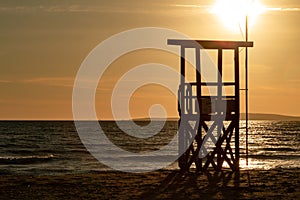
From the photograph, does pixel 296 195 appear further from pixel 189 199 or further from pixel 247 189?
pixel 189 199

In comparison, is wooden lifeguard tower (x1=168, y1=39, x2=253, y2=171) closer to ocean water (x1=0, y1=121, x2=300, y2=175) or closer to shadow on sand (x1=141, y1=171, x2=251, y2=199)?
shadow on sand (x1=141, y1=171, x2=251, y2=199)

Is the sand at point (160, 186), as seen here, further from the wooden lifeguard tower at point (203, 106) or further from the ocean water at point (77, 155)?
the ocean water at point (77, 155)

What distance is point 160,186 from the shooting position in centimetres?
2295

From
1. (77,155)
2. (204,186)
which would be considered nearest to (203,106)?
(204,186)

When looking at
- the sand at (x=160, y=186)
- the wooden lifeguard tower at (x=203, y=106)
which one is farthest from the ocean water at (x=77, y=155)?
the sand at (x=160, y=186)

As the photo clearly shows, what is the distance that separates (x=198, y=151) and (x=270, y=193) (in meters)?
5.96

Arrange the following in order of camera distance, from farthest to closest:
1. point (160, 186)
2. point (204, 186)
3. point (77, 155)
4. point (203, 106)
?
point (77, 155) < point (203, 106) < point (160, 186) < point (204, 186)

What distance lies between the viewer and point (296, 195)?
68.6 ft

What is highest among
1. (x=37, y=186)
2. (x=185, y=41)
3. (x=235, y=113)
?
(x=185, y=41)

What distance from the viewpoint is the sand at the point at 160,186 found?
21033 mm

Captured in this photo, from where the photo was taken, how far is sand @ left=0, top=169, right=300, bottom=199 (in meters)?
21.0

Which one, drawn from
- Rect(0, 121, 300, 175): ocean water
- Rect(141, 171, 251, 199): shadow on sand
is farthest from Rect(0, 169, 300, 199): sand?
Rect(0, 121, 300, 175): ocean water

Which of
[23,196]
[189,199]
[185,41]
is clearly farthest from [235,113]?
[23,196]

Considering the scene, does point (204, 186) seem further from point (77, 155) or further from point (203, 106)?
point (77, 155)
